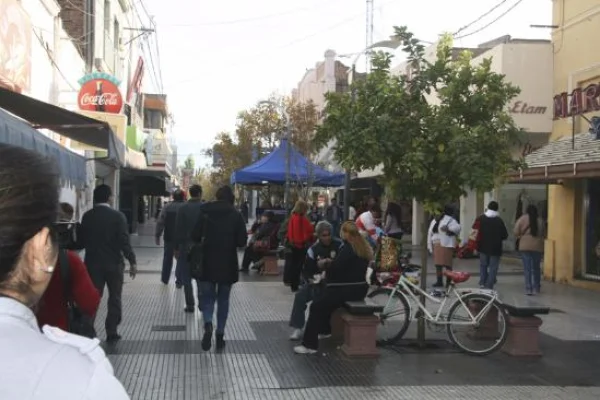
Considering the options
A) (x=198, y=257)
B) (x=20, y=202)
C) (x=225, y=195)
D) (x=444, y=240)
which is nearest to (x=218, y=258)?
(x=198, y=257)

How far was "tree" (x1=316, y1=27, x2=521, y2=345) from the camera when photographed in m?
7.70

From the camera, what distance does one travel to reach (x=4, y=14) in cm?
991

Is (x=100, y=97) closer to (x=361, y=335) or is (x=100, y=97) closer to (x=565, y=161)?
(x=565, y=161)

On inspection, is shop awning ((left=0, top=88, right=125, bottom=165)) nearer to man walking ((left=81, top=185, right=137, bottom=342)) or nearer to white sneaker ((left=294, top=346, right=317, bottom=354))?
man walking ((left=81, top=185, right=137, bottom=342))

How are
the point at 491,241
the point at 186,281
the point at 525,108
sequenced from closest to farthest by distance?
the point at 186,281, the point at 491,241, the point at 525,108

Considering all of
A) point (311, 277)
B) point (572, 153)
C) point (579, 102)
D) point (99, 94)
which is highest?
point (99, 94)

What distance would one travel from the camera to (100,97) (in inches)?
644

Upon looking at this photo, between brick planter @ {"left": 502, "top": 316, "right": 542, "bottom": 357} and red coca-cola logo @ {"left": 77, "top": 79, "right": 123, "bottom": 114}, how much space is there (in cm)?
1177

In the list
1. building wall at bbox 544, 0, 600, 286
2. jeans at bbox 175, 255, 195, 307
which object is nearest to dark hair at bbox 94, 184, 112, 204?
jeans at bbox 175, 255, 195, 307

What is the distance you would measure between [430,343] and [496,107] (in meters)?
2.95

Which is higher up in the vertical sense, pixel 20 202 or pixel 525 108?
pixel 525 108

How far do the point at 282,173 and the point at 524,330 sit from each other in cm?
1213

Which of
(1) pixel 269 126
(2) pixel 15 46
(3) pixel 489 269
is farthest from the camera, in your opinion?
(1) pixel 269 126

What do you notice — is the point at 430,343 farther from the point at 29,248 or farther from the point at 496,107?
the point at 29,248
